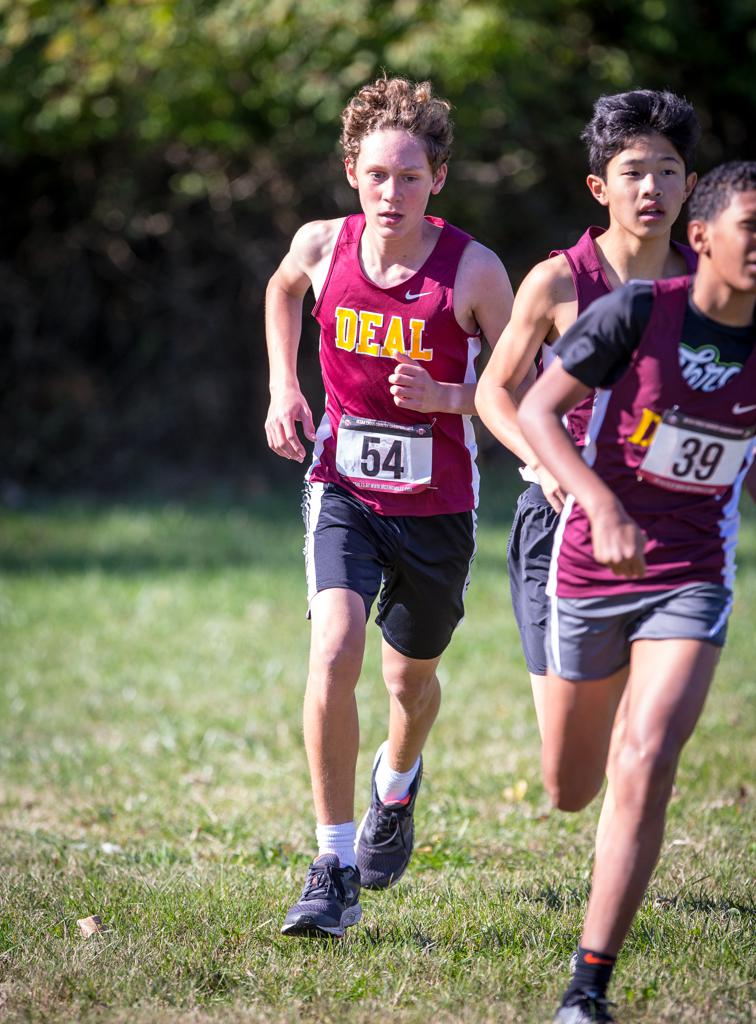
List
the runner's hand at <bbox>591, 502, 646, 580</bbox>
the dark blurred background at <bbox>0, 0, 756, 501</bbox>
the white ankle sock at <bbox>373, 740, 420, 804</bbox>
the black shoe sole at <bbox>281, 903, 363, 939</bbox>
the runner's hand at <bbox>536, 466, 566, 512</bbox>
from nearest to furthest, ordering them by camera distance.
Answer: the runner's hand at <bbox>591, 502, 646, 580</bbox> < the runner's hand at <bbox>536, 466, 566, 512</bbox> < the black shoe sole at <bbox>281, 903, 363, 939</bbox> < the white ankle sock at <bbox>373, 740, 420, 804</bbox> < the dark blurred background at <bbox>0, 0, 756, 501</bbox>

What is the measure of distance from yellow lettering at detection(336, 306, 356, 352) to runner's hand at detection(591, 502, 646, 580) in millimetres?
1385

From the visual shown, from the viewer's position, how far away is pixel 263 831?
518cm

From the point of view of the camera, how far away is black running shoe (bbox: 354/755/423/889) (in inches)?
173

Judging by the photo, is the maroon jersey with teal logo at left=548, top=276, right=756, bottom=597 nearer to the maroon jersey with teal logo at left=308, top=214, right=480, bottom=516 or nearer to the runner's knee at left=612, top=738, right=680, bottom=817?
the runner's knee at left=612, top=738, right=680, bottom=817

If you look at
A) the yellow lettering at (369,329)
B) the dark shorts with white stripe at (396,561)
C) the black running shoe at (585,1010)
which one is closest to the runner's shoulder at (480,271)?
the yellow lettering at (369,329)

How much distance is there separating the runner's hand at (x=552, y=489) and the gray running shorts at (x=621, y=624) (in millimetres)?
343

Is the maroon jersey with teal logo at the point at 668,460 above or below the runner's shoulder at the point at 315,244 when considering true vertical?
below

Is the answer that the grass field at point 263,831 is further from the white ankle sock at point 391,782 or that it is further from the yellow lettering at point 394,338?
the yellow lettering at point 394,338

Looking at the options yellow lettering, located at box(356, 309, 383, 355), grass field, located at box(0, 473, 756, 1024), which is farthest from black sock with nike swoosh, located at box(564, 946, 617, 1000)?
yellow lettering, located at box(356, 309, 383, 355)

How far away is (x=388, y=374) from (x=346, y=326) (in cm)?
21

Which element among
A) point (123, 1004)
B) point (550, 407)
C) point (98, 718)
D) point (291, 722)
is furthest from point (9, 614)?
point (550, 407)

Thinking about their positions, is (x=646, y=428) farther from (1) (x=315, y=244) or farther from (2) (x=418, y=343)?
(1) (x=315, y=244)

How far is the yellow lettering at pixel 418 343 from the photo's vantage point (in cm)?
404

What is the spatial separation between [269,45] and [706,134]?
213 inches
